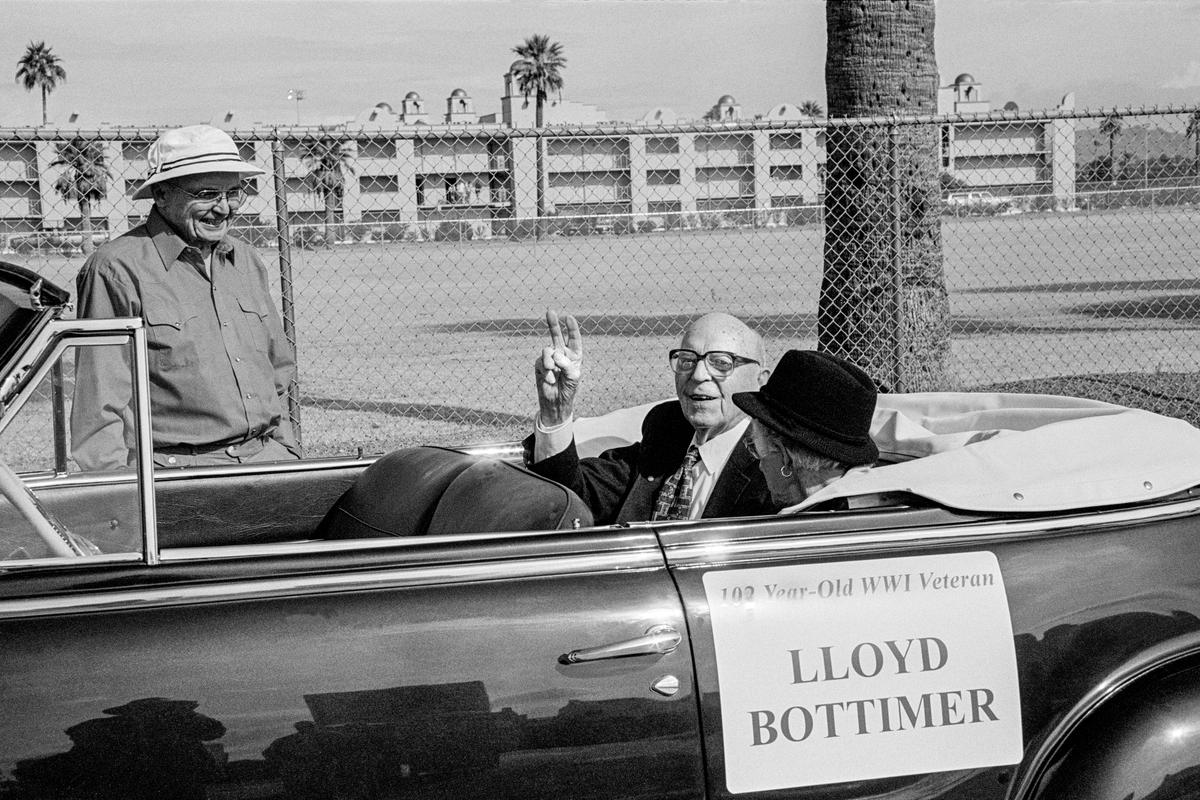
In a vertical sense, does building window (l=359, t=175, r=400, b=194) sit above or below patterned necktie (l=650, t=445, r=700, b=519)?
above

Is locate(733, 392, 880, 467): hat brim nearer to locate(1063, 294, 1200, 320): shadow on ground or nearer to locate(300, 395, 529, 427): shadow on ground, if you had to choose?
locate(300, 395, 529, 427): shadow on ground

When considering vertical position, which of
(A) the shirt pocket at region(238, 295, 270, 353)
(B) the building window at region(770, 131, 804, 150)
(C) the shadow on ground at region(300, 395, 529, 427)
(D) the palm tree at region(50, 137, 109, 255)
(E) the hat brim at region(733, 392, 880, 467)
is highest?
(B) the building window at region(770, 131, 804, 150)

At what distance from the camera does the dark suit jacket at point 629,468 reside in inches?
137

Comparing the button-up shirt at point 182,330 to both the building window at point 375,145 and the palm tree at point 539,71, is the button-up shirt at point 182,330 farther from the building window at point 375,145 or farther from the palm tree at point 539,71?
the palm tree at point 539,71

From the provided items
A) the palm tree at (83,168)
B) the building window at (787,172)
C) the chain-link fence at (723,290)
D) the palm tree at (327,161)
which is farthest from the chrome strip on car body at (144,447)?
the building window at (787,172)

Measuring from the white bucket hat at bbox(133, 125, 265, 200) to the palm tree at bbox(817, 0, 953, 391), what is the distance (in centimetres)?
468

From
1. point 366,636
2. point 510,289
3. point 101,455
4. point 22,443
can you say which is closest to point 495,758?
point 366,636

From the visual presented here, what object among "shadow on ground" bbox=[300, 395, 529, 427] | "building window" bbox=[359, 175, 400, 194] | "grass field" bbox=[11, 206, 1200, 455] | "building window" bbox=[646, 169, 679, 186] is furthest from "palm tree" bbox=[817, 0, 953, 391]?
"building window" bbox=[646, 169, 679, 186]

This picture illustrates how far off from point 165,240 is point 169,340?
Result: 1.10 feet

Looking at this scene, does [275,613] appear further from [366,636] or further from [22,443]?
[22,443]

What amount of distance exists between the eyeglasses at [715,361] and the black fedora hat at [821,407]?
1.88 feet

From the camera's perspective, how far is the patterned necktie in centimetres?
340

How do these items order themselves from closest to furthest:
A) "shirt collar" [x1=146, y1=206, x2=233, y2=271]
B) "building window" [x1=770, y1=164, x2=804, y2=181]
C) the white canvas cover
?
the white canvas cover < "shirt collar" [x1=146, y1=206, x2=233, y2=271] < "building window" [x1=770, y1=164, x2=804, y2=181]

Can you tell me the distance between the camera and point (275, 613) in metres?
2.15
